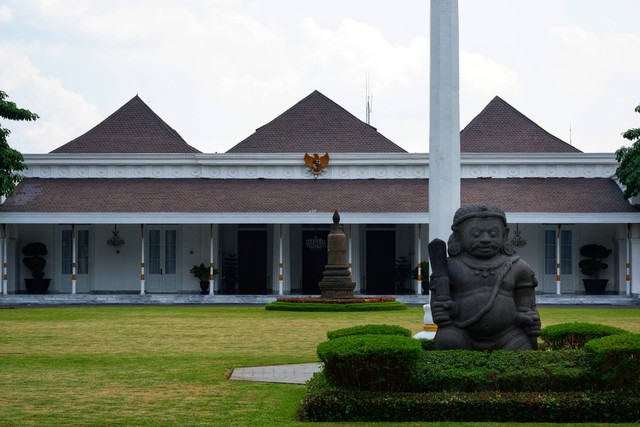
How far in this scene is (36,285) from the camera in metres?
38.8

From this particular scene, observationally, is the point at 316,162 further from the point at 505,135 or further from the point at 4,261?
the point at 4,261

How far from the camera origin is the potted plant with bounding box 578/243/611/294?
3828 centimetres

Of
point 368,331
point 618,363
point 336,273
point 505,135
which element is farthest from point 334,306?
point 618,363

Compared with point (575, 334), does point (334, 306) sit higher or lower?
lower

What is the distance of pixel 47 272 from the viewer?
130 ft

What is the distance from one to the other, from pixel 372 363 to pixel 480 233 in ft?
8.64

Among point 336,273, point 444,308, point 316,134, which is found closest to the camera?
point 444,308

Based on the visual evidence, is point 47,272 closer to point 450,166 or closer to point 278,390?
point 450,166

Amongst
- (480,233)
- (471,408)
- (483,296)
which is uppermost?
(480,233)

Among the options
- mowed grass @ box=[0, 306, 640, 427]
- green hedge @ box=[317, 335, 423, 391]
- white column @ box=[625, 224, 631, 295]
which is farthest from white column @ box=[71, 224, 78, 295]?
green hedge @ box=[317, 335, 423, 391]

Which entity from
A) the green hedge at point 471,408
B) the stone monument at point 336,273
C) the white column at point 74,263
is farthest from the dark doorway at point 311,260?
the green hedge at point 471,408

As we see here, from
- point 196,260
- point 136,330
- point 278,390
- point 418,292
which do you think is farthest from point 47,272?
point 278,390

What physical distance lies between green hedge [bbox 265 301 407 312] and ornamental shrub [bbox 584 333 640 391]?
1971cm

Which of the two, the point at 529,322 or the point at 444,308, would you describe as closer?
the point at 444,308
